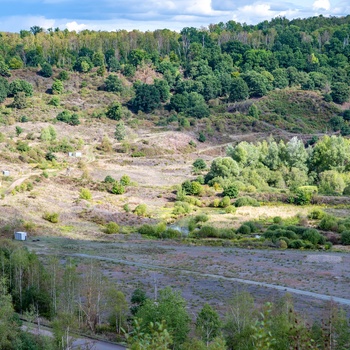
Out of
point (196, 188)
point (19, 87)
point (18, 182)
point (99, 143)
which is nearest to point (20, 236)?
point (18, 182)

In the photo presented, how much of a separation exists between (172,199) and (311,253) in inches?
982

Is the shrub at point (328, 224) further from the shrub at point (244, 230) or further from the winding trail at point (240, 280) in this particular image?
the winding trail at point (240, 280)

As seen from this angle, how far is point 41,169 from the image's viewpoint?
79812 mm

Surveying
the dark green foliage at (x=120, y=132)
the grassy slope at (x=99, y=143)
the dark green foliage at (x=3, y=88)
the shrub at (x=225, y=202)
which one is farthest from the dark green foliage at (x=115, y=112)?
the shrub at (x=225, y=202)

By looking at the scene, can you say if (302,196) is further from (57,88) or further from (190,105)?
(57,88)

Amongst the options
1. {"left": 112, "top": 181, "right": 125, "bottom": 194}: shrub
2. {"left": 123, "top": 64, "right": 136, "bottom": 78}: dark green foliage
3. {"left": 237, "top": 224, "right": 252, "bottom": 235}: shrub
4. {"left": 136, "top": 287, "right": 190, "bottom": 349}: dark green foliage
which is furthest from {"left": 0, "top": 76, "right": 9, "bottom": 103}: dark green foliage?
{"left": 136, "top": 287, "right": 190, "bottom": 349}: dark green foliage

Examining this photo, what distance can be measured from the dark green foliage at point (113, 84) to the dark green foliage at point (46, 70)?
37.0 feet

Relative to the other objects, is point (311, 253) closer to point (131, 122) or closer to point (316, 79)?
point (131, 122)

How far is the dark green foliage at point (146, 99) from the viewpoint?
11625 cm

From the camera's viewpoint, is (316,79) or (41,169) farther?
(316,79)

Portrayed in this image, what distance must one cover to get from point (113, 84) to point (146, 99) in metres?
9.91

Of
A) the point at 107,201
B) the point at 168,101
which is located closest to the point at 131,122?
the point at 168,101

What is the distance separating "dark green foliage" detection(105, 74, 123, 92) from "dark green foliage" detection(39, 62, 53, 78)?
11267 mm

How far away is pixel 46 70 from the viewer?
12450 cm
